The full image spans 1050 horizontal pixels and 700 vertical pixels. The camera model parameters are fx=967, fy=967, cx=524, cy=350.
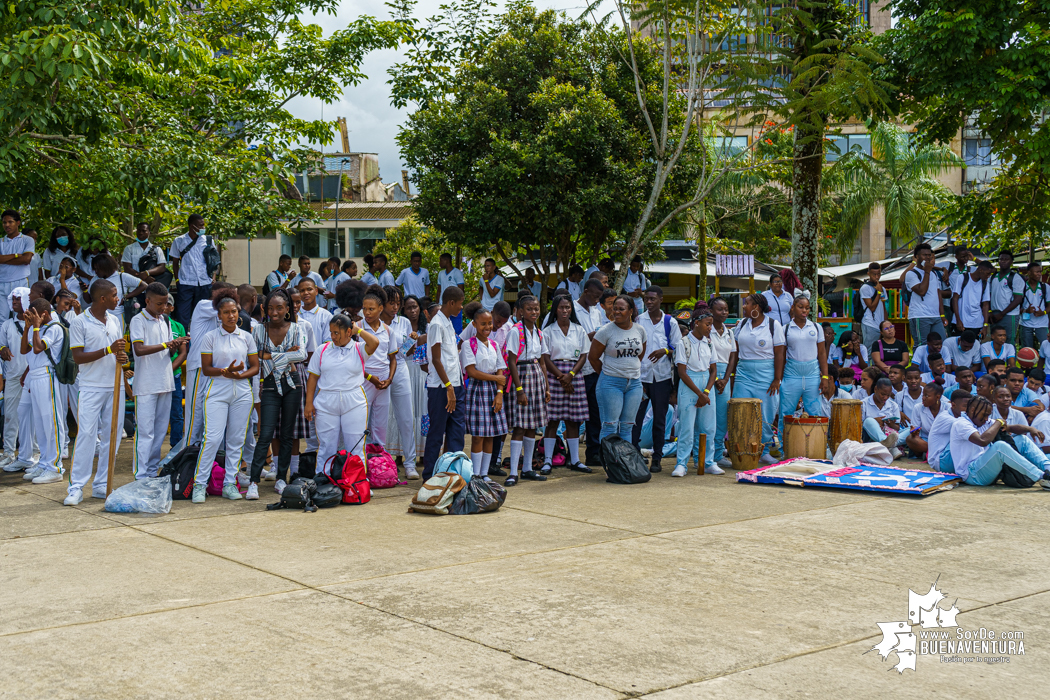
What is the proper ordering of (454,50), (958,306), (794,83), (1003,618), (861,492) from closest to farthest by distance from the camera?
(1003,618) < (861,492) < (794,83) < (958,306) < (454,50)

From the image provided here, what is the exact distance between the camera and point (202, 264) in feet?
42.5

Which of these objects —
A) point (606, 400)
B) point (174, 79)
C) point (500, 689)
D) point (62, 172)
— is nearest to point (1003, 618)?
point (500, 689)

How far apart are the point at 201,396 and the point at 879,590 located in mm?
5921

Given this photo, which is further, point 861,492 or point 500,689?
point 861,492

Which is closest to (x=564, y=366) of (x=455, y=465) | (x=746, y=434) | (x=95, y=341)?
(x=746, y=434)

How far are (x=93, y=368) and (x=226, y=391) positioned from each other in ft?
3.87

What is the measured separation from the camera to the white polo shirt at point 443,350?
30.4 ft

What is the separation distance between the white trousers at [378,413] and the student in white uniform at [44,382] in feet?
10.1

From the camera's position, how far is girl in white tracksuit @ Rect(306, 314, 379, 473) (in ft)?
28.8

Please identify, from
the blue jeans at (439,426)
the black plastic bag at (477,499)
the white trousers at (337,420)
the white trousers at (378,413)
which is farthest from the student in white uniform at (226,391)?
the black plastic bag at (477,499)

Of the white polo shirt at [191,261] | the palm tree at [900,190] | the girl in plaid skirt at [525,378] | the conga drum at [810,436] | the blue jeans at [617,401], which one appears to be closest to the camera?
the girl in plaid skirt at [525,378]

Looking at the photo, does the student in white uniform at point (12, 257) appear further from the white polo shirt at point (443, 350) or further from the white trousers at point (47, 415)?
the white polo shirt at point (443, 350)

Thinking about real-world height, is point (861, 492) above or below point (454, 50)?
below

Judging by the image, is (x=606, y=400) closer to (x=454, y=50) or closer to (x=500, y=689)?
(x=500, y=689)
